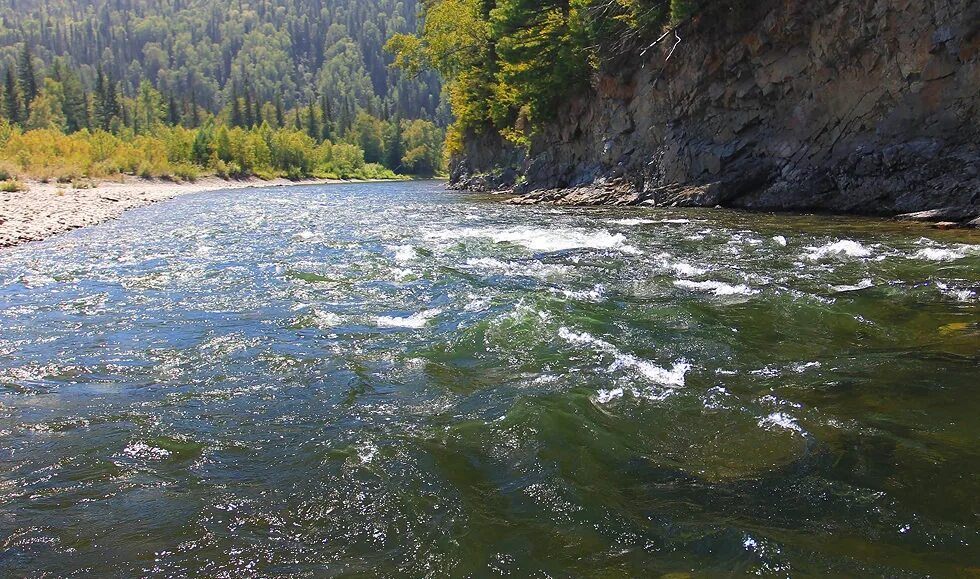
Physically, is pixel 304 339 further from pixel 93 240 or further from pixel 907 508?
pixel 93 240

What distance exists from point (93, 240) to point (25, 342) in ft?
47.3

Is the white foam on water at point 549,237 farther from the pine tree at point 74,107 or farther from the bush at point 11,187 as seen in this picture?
the pine tree at point 74,107

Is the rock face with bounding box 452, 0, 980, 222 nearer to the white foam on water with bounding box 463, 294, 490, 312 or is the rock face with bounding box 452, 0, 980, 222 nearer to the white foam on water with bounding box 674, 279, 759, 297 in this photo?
the white foam on water with bounding box 674, 279, 759, 297

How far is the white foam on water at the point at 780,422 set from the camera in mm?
6230

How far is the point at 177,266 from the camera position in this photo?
54.6 feet

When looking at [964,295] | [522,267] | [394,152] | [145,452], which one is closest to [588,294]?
[522,267]

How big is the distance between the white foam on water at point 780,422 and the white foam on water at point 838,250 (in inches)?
395

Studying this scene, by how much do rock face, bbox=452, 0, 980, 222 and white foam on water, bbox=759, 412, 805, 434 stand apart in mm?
18290

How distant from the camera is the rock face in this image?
22.1 metres

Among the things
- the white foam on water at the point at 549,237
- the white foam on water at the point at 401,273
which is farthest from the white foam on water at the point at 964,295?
the white foam on water at the point at 401,273

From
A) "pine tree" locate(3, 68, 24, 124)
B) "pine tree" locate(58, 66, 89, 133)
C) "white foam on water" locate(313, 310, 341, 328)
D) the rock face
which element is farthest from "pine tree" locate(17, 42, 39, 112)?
"white foam on water" locate(313, 310, 341, 328)

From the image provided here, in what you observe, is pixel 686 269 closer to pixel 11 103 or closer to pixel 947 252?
pixel 947 252

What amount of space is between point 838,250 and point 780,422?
1160cm

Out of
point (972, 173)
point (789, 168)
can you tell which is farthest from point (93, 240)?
point (972, 173)
